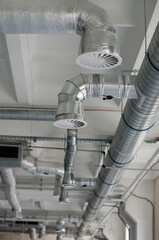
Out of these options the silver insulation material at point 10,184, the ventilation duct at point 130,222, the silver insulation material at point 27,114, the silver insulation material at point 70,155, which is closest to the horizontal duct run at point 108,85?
the silver insulation material at point 70,155

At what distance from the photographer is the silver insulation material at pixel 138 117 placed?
152 inches

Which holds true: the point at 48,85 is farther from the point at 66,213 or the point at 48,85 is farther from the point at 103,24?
the point at 66,213

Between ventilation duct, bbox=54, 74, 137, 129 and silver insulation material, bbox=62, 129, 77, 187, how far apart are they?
234cm

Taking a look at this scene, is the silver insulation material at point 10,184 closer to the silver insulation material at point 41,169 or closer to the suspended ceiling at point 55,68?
the silver insulation material at point 41,169

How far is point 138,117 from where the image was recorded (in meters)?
5.06

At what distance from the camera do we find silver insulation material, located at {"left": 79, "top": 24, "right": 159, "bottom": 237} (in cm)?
387

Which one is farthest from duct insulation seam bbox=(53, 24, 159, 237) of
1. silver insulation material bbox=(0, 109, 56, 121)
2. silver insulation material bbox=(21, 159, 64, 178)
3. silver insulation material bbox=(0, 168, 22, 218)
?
silver insulation material bbox=(0, 168, 22, 218)

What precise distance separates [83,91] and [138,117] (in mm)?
1077

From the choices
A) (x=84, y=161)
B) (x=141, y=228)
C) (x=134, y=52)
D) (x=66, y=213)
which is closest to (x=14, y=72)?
(x=134, y=52)

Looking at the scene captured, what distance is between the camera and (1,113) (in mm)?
6938

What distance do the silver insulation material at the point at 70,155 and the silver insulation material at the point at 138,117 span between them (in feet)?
2.20

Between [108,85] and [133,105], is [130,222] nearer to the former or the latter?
[133,105]

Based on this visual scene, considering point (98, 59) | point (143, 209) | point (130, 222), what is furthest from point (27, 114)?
point (143, 209)

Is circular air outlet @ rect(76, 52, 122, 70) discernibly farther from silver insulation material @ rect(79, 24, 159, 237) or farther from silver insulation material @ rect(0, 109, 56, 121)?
silver insulation material @ rect(0, 109, 56, 121)
